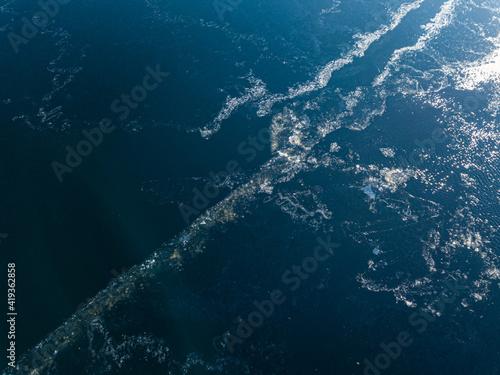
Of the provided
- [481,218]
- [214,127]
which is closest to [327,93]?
[214,127]

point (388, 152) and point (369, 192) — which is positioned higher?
point (388, 152)

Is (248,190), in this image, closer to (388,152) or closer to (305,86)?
(388,152)

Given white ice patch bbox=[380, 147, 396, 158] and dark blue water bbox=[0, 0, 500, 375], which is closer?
dark blue water bbox=[0, 0, 500, 375]

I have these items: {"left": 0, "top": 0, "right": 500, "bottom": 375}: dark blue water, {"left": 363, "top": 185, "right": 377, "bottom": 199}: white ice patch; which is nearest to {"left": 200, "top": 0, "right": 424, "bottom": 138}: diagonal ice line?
{"left": 0, "top": 0, "right": 500, "bottom": 375}: dark blue water

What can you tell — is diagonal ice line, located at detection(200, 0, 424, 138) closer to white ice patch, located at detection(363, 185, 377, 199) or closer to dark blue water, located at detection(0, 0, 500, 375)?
dark blue water, located at detection(0, 0, 500, 375)

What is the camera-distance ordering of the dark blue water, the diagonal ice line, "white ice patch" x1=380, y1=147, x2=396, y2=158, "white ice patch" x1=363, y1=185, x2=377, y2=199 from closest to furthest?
the dark blue water < "white ice patch" x1=363, y1=185, x2=377, y2=199 < "white ice patch" x1=380, y1=147, x2=396, y2=158 < the diagonal ice line

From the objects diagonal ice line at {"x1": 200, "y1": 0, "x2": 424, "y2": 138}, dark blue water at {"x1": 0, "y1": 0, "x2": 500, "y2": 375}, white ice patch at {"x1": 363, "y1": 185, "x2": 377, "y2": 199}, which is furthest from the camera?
diagonal ice line at {"x1": 200, "y1": 0, "x2": 424, "y2": 138}

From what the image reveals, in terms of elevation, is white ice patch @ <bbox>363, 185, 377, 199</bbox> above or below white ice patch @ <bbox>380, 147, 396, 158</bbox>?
below

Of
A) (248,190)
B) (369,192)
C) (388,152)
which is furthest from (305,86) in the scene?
(248,190)
